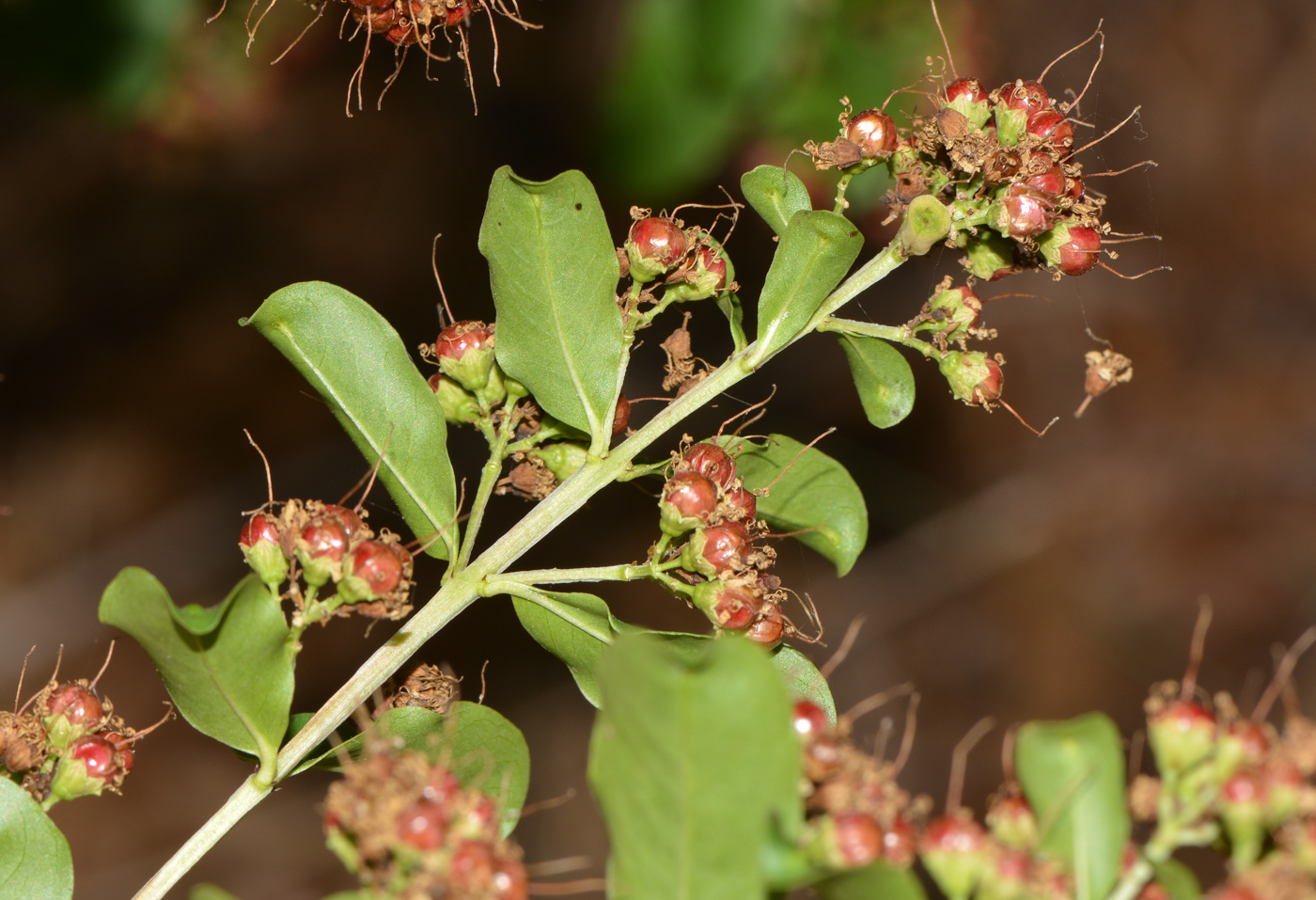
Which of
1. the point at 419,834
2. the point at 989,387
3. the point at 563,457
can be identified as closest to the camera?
the point at 419,834

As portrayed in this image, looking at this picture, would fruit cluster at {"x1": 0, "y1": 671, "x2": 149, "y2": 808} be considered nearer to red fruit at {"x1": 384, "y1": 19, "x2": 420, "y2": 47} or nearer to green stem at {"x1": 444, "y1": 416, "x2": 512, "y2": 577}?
green stem at {"x1": 444, "y1": 416, "x2": 512, "y2": 577}

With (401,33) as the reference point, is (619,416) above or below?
below

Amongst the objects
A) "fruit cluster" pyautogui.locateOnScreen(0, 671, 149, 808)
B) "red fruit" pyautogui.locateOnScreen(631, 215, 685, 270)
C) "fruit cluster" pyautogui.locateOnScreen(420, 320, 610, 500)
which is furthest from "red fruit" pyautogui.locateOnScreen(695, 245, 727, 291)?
"fruit cluster" pyautogui.locateOnScreen(0, 671, 149, 808)

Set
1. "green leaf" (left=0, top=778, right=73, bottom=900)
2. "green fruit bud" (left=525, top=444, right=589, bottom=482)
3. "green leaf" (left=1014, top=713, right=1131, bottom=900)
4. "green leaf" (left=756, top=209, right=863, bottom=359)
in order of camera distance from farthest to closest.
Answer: "green fruit bud" (left=525, top=444, right=589, bottom=482) → "green leaf" (left=756, top=209, right=863, bottom=359) → "green leaf" (left=0, top=778, right=73, bottom=900) → "green leaf" (left=1014, top=713, right=1131, bottom=900)

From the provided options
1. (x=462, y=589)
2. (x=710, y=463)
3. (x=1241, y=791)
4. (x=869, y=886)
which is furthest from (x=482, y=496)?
(x=1241, y=791)

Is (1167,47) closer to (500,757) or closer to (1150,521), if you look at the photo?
(1150,521)

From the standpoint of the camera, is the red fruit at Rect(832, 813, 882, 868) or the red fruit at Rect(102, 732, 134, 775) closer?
the red fruit at Rect(832, 813, 882, 868)

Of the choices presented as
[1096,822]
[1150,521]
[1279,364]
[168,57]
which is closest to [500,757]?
[1096,822]

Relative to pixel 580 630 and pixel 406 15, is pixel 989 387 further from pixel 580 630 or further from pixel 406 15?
pixel 406 15
